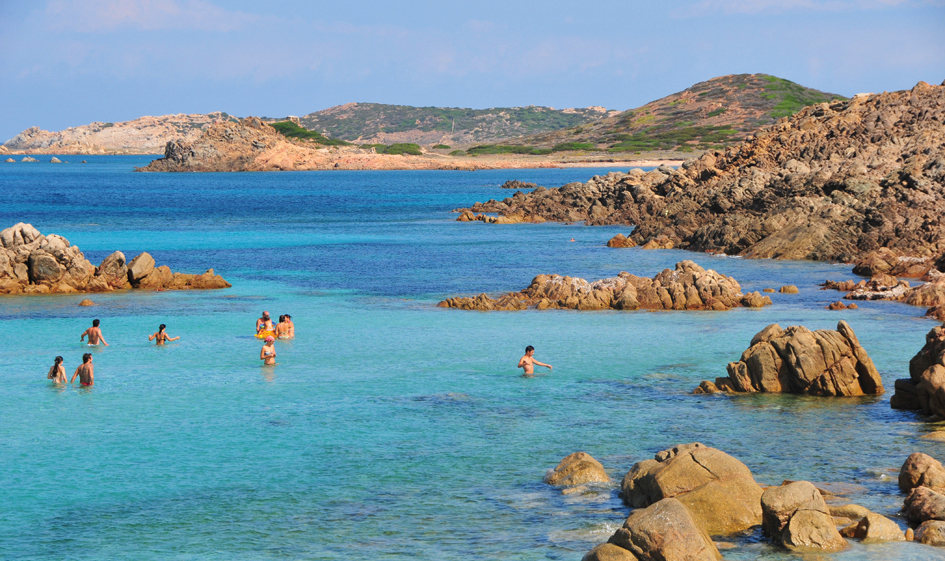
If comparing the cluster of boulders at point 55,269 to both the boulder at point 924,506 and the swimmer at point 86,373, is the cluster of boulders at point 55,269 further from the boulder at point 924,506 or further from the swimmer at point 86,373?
the boulder at point 924,506

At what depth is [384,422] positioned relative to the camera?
24516 mm

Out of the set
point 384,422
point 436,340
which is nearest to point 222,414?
point 384,422

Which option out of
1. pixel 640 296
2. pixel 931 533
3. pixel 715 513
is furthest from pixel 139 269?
pixel 931 533

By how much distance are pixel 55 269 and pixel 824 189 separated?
159ft

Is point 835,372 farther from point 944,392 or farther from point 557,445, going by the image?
point 557,445

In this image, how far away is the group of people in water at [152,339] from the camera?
92.7ft

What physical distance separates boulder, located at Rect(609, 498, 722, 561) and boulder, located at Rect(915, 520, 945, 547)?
3.92 m

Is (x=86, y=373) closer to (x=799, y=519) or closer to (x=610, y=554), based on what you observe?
(x=610, y=554)

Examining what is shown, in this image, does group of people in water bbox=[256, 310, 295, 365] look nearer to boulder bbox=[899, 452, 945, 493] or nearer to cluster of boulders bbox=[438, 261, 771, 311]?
cluster of boulders bbox=[438, 261, 771, 311]

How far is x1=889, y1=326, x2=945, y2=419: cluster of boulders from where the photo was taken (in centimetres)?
2334

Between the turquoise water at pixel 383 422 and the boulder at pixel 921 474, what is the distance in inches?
25.8

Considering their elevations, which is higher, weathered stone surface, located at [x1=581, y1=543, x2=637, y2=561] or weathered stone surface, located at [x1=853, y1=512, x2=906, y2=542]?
weathered stone surface, located at [x1=581, y1=543, x2=637, y2=561]

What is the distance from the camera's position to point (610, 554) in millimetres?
13938

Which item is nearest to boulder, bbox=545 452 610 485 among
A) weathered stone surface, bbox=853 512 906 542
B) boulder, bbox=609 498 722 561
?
boulder, bbox=609 498 722 561
